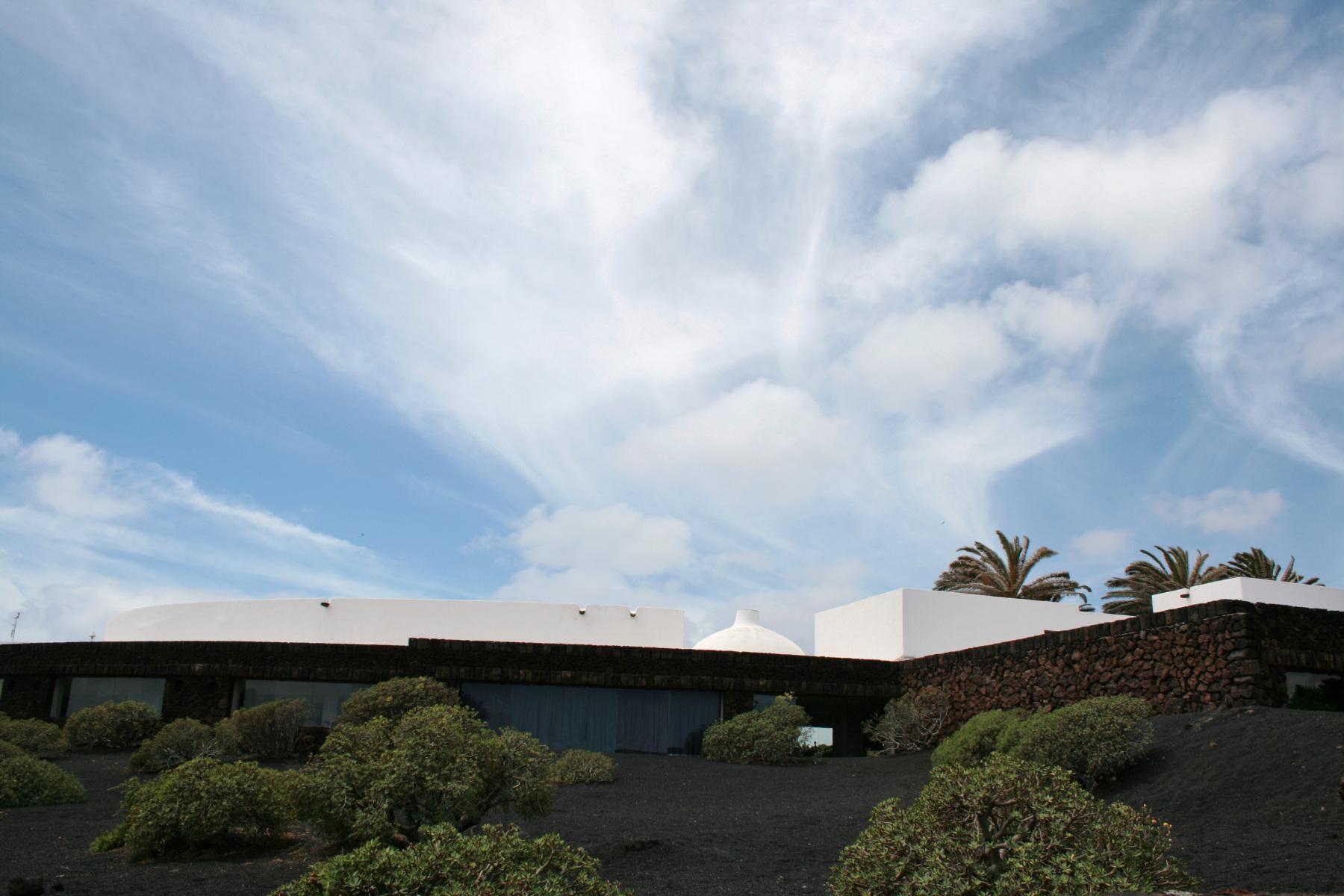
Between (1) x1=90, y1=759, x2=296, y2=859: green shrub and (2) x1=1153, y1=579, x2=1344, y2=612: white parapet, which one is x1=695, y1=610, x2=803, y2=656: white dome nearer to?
(2) x1=1153, y1=579, x2=1344, y2=612: white parapet

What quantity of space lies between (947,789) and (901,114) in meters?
10.2

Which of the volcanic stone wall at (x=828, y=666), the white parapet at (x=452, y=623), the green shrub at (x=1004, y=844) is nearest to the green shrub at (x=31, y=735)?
the volcanic stone wall at (x=828, y=666)

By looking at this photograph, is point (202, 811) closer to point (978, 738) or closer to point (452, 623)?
point (978, 738)

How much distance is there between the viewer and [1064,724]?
1502 cm

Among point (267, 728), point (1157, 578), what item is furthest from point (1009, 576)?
point (267, 728)

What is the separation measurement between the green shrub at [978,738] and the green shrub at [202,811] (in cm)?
985

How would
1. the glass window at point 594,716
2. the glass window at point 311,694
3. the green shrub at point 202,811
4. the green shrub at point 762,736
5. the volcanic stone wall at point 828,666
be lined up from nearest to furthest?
the green shrub at point 202,811 < the volcanic stone wall at point 828,666 < the green shrub at point 762,736 < the glass window at point 594,716 < the glass window at point 311,694

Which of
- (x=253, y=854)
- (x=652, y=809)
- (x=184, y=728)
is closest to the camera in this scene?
(x=253, y=854)

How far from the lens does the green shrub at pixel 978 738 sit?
16.9 m

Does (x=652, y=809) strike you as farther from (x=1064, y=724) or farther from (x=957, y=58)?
(x=957, y=58)

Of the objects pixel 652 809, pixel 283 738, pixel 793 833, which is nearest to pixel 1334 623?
pixel 793 833

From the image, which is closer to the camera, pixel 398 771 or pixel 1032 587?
pixel 398 771

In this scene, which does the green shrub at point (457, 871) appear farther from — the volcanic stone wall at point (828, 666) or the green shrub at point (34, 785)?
the volcanic stone wall at point (828, 666)

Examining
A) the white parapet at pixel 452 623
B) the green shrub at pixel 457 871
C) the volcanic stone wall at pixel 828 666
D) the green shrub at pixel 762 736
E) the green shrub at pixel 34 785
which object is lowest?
the green shrub at pixel 34 785
